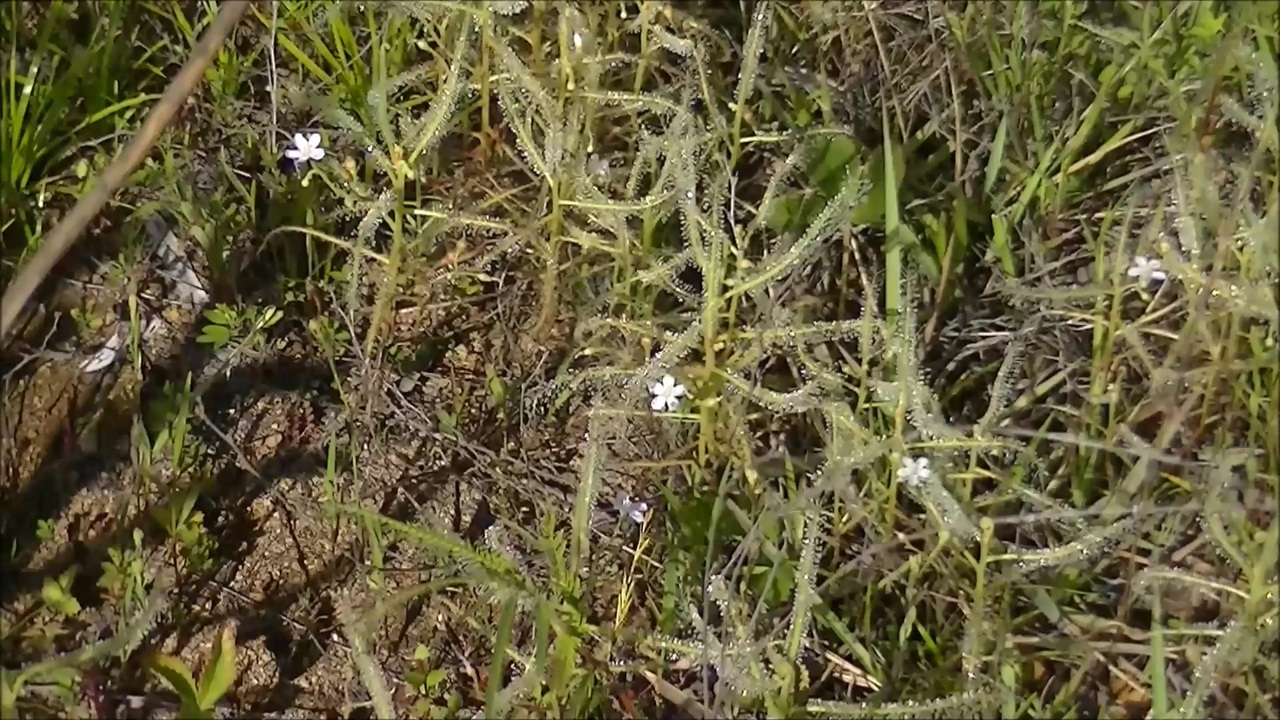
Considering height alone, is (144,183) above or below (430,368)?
above

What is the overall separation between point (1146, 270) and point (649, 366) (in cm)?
58

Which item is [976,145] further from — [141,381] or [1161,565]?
[141,381]

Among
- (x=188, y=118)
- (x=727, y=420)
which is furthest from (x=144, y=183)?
(x=727, y=420)

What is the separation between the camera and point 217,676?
1.36m

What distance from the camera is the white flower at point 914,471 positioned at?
57.8 inches

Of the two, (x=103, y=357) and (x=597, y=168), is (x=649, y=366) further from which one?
(x=103, y=357)

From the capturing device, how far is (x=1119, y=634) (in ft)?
4.95

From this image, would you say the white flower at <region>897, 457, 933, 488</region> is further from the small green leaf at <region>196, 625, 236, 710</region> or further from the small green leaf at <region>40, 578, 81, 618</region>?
the small green leaf at <region>40, 578, 81, 618</region>

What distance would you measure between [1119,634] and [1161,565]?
0.29 ft

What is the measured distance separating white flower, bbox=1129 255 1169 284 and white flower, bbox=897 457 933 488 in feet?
1.13

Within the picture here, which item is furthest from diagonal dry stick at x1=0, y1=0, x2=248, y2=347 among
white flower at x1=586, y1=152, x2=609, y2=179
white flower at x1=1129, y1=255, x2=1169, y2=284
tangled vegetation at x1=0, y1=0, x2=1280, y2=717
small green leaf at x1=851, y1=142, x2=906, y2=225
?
white flower at x1=1129, y1=255, x2=1169, y2=284

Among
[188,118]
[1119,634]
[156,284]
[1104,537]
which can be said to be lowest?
[1119,634]

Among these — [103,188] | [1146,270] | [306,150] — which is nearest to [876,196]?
[1146,270]

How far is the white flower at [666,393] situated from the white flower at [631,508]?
110mm
